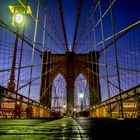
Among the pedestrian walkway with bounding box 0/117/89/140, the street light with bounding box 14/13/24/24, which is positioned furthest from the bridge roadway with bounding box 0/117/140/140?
the street light with bounding box 14/13/24/24

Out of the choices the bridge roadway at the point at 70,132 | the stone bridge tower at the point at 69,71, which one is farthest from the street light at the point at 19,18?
the stone bridge tower at the point at 69,71

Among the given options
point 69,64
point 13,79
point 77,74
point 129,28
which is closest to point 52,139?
point 129,28

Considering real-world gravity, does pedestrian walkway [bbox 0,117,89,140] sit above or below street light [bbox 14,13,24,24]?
below

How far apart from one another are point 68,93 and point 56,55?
363 centimetres

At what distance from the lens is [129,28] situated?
2.62 m

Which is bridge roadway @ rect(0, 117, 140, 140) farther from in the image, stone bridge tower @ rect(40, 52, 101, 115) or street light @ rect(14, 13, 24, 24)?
stone bridge tower @ rect(40, 52, 101, 115)

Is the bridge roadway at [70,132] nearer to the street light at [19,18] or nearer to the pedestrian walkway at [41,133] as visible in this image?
the pedestrian walkway at [41,133]

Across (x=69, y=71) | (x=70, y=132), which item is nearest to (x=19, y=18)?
(x=70, y=132)

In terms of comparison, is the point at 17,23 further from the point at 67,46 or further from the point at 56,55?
the point at 67,46

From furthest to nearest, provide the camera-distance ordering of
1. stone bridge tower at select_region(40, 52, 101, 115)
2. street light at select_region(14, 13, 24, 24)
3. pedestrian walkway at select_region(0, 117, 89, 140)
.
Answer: stone bridge tower at select_region(40, 52, 101, 115), street light at select_region(14, 13, 24, 24), pedestrian walkway at select_region(0, 117, 89, 140)

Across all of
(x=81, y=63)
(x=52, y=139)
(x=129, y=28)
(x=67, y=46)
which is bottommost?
(x=52, y=139)

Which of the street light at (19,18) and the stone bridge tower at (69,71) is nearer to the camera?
the street light at (19,18)

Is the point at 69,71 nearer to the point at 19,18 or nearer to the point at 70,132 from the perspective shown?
the point at 19,18

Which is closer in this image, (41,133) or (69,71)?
(41,133)
